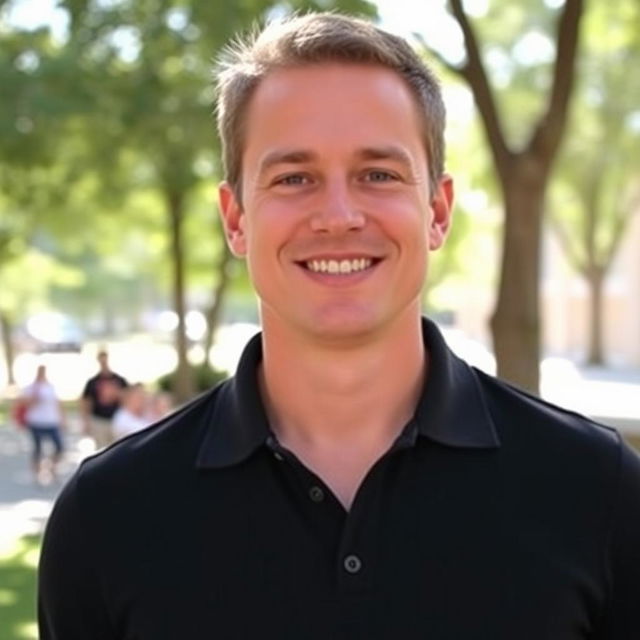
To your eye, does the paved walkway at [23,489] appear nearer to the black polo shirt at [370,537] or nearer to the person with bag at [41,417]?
the person with bag at [41,417]

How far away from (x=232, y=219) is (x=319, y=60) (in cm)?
34

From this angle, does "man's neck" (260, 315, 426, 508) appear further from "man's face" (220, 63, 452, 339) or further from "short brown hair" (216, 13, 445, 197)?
"short brown hair" (216, 13, 445, 197)

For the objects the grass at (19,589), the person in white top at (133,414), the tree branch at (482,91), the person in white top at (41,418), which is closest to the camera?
the grass at (19,589)

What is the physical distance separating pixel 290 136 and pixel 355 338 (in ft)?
1.13

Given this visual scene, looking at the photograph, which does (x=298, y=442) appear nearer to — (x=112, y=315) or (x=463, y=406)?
(x=463, y=406)

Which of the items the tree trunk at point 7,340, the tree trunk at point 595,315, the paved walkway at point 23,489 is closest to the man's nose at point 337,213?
the paved walkway at point 23,489

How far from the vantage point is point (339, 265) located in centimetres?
219

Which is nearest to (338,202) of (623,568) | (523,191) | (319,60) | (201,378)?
(319,60)

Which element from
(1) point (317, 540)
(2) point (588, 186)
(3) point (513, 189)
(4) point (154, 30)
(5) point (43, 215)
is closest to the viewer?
(1) point (317, 540)

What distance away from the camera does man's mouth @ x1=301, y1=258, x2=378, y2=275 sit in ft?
7.16

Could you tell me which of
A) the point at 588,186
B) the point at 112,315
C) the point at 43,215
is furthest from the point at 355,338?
the point at 112,315

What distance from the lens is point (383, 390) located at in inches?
90.3

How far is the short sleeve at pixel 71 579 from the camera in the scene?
222 centimetres

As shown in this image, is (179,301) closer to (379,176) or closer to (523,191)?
(523,191)
